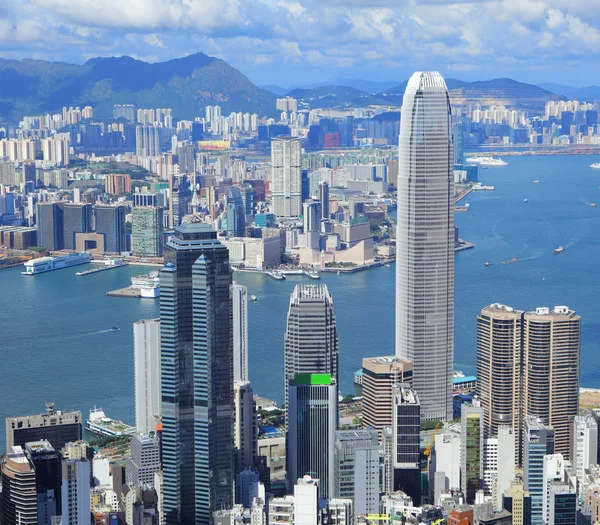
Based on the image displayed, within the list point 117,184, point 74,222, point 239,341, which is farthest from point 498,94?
point 239,341

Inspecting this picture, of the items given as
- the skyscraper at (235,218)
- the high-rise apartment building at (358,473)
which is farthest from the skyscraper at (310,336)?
the skyscraper at (235,218)

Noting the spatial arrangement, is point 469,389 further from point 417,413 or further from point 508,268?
point 508,268

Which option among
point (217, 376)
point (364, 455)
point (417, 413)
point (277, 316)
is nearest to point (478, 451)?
point (417, 413)

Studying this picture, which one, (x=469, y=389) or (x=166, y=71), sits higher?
(x=166, y=71)

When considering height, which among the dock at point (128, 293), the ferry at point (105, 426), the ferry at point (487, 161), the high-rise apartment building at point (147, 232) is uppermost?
the ferry at point (487, 161)

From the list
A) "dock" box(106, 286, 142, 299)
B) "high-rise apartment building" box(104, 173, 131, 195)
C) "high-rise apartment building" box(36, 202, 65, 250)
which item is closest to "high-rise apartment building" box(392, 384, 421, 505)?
"dock" box(106, 286, 142, 299)

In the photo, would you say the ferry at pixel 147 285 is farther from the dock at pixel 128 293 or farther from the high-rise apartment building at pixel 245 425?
the high-rise apartment building at pixel 245 425
